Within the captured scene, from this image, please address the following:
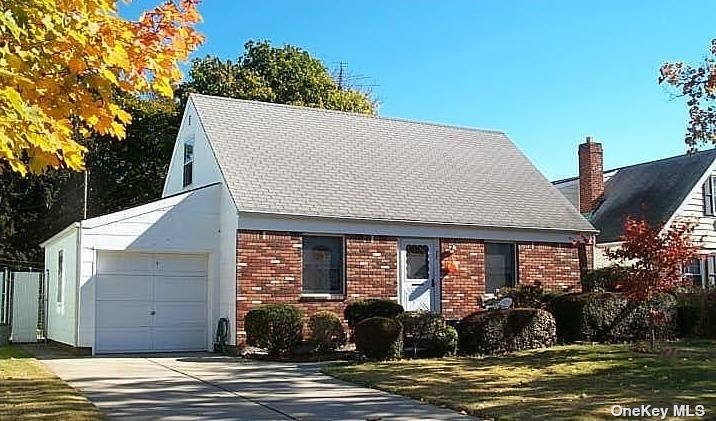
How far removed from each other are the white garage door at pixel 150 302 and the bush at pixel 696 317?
39.3ft

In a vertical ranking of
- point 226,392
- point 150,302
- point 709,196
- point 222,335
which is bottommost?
point 226,392

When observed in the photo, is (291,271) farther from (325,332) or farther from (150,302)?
(150,302)

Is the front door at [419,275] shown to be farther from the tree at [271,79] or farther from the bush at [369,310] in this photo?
the tree at [271,79]

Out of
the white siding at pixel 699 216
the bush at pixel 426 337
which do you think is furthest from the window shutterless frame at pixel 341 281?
the white siding at pixel 699 216

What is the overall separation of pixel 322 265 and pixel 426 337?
4.29 metres

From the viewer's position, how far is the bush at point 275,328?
57.5 feet

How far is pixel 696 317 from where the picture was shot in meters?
20.0

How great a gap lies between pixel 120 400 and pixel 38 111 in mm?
6485

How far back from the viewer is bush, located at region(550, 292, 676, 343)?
18.2 m

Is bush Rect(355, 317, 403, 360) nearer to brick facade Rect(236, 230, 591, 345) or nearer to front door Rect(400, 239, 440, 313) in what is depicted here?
brick facade Rect(236, 230, 591, 345)

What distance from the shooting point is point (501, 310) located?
17094mm

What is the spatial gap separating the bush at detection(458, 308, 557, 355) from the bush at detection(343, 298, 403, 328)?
189cm

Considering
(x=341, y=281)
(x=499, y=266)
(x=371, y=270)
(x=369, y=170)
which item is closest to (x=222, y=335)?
(x=341, y=281)

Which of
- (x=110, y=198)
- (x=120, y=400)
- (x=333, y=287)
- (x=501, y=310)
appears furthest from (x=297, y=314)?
(x=110, y=198)
